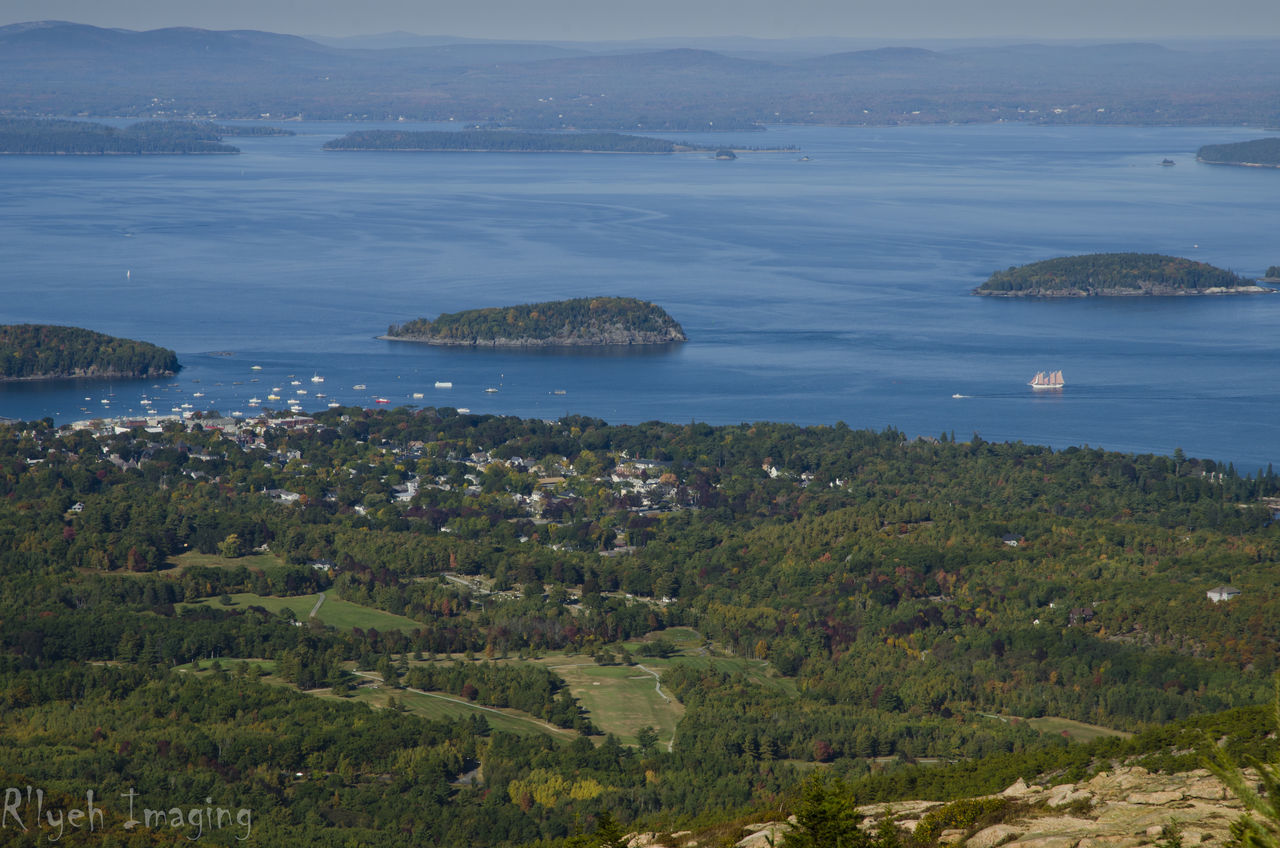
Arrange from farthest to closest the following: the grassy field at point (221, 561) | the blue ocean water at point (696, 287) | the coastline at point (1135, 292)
A: the coastline at point (1135, 292)
the blue ocean water at point (696, 287)
the grassy field at point (221, 561)

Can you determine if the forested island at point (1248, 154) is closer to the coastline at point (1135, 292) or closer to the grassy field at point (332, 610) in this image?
the coastline at point (1135, 292)

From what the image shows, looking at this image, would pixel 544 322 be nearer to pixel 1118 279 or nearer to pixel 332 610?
pixel 1118 279

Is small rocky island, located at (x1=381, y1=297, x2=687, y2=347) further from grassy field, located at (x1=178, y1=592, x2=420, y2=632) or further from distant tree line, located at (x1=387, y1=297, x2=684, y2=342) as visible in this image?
grassy field, located at (x1=178, y1=592, x2=420, y2=632)

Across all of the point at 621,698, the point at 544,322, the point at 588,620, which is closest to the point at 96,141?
the point at 544,322

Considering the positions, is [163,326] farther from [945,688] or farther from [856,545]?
[945,688]

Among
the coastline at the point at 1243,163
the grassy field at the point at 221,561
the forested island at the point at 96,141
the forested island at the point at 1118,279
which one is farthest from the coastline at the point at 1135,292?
the forested island at the point at 96,141

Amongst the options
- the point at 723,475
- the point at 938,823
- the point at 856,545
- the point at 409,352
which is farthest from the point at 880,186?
the point at 938,823

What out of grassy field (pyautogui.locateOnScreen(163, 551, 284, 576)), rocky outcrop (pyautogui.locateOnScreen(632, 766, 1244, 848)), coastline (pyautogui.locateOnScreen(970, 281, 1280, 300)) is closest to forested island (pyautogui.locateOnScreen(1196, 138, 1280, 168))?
coastline (pyautogui.locateOnScreen(970, 281, 1280, 300))
